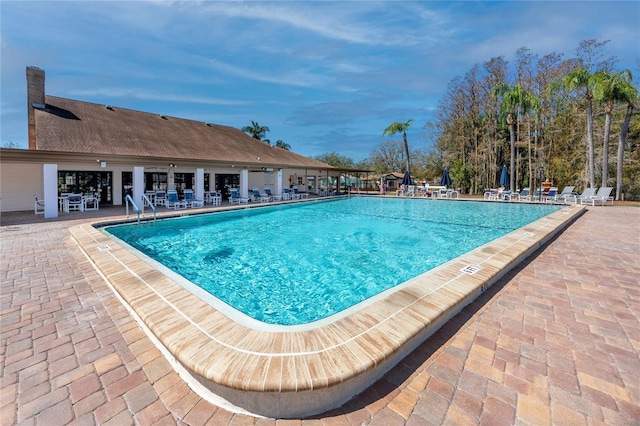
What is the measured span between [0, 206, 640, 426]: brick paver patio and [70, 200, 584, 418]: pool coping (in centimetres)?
10

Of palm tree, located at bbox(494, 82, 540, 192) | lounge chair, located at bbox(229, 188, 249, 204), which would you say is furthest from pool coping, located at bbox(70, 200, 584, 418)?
palm tree, located at bbox(494, 82, 540, 192)

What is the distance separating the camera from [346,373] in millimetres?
1720

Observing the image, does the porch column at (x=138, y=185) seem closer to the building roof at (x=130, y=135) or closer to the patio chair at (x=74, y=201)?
the building roof at (x=130, y=135)

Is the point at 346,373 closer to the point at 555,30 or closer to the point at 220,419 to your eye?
the point at 220,419

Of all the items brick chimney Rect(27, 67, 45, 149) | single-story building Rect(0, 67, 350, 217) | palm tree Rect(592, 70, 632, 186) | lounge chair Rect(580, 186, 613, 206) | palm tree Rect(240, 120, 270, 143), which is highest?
palm tree Rect(240, 120, 270, 143)

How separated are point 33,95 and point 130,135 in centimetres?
447

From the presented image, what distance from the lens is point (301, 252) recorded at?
6.70 m

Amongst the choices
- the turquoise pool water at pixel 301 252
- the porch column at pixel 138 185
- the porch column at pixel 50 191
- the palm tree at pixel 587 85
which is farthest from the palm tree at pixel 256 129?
the palm tree at pixel 587 85

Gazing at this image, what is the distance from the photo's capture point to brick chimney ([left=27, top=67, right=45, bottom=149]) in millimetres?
13734

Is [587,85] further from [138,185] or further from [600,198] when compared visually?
[138,185]

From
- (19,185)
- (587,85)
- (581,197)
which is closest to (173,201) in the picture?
(19,185)

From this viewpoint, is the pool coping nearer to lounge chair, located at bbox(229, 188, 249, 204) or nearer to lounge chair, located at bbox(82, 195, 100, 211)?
lounge chair, located at bbox(82, 195, 100, 211)

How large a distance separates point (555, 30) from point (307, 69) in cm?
1788

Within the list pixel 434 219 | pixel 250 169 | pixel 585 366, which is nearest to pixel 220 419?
pixel 585 366
